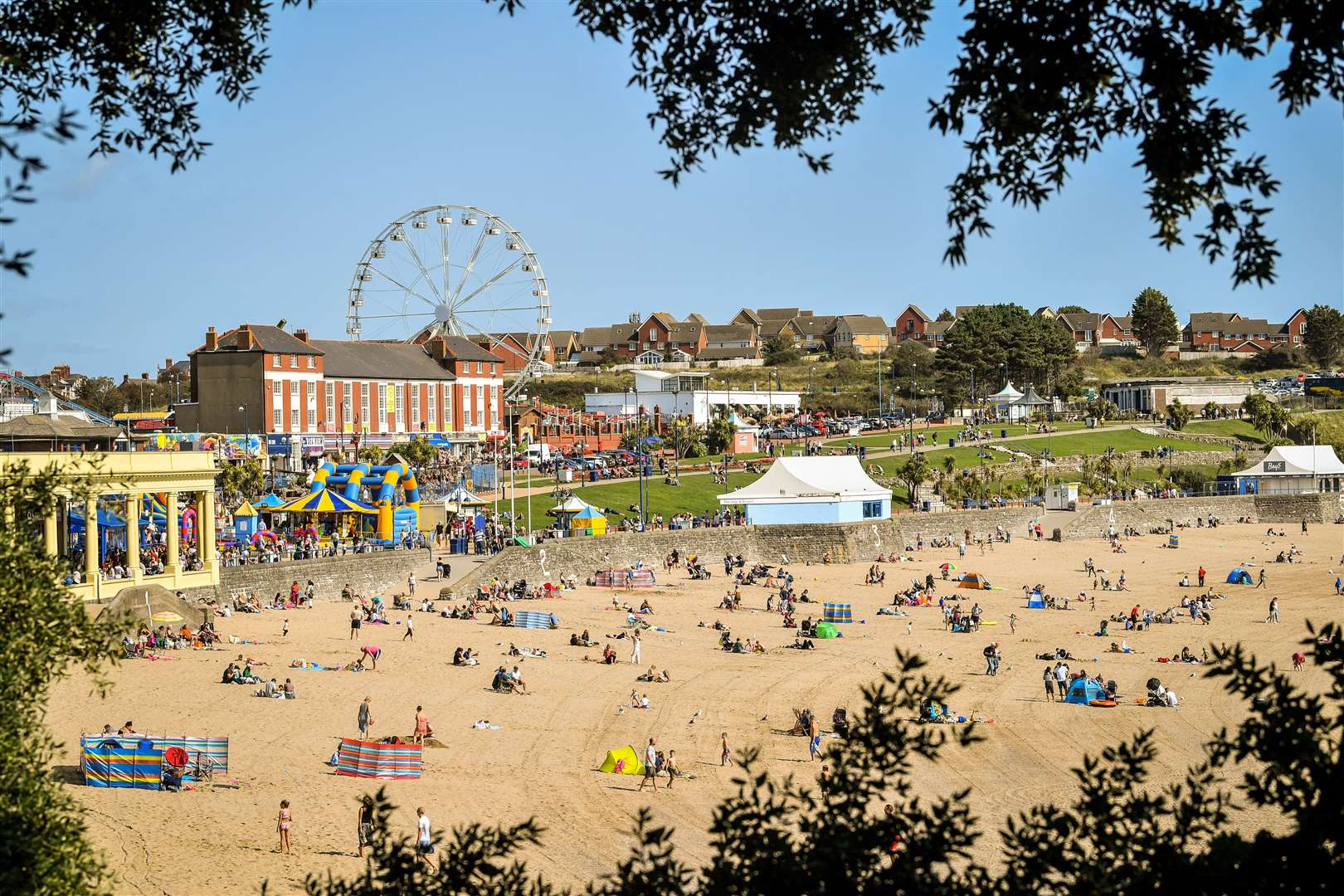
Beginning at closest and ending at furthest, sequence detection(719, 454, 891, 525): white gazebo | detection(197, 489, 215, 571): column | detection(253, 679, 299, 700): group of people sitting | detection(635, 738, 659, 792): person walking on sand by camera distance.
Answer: detection(635, 738, 659, 792): person walking on sand, detection(253, 679, 299, 700): group of people sitting, detection(197, 489, 215, 571): column, detection(719, 454, 891, 525): white gazebo

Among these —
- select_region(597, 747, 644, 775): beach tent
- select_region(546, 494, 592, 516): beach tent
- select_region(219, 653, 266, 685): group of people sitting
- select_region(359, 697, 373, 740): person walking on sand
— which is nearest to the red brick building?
select_region(546, 494, 592, 516): beach tent

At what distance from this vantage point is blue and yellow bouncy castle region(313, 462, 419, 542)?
41.5 m

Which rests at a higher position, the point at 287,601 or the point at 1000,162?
the point at 1000,162

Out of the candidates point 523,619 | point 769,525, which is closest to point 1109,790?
point 523,619

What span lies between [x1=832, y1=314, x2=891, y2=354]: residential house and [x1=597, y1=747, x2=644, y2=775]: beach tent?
96180mm

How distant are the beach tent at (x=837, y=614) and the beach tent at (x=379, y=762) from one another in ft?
56.9

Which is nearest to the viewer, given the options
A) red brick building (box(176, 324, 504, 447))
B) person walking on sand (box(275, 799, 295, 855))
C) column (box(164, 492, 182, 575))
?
person walking on sand (box(275, 799, 295, 855))

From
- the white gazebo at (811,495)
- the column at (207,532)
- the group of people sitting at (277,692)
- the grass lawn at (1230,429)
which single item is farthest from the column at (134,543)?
the grass lawn at (1230,429)

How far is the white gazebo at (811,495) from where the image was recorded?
50938 millimetres

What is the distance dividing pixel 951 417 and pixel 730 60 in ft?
276

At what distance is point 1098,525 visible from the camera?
59719 millimetres

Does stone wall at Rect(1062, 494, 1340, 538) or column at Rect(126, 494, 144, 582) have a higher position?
column at Rect(126, 494, 144, 582)

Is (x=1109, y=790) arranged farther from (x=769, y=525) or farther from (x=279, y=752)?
(x=769, y=525)

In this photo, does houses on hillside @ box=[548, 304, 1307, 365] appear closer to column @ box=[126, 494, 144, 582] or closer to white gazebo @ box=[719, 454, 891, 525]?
white gazebo @ box=[719, 454, 891, 525]
